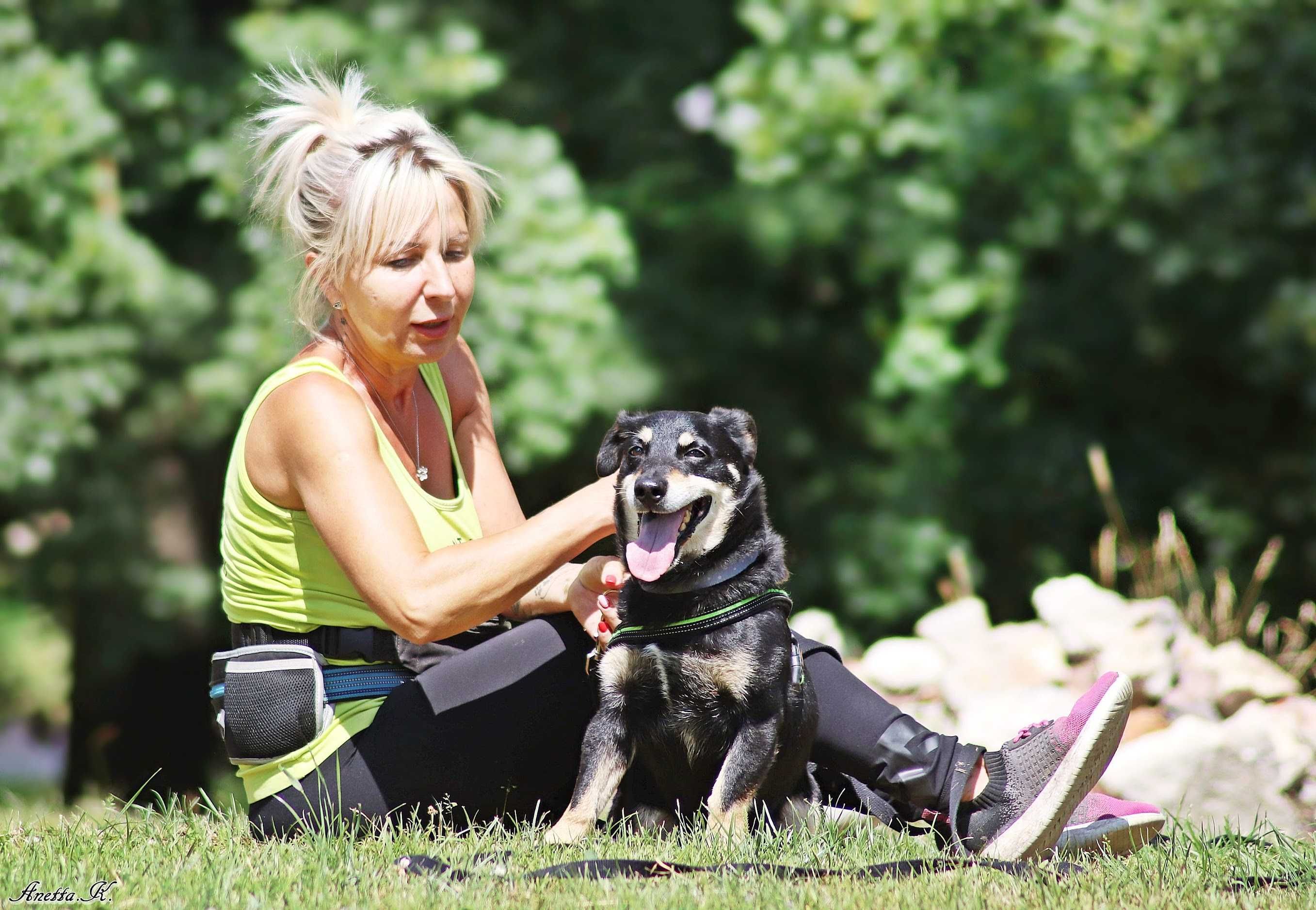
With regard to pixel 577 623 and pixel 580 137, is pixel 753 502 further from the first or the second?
pixel 580 137

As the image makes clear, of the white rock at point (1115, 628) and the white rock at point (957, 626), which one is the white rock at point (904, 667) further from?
the white rock at point (1115, 628)

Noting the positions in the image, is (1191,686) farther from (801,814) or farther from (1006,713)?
(801,814)

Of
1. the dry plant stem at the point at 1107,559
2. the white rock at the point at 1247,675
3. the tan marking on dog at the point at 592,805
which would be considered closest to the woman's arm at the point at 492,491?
the tan marking on dog at the point at 592,805

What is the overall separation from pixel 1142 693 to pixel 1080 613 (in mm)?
437

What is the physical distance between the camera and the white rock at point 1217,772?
3.64 metres

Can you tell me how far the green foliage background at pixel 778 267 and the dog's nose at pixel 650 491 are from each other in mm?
4247

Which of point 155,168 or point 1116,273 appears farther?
point 1116,273

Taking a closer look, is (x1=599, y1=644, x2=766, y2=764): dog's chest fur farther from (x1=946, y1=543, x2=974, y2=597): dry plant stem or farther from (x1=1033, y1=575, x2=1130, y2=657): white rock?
(x1=946, y1=543, x2=974, y2=597): dry plant stem

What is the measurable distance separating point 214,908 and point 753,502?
1440mm

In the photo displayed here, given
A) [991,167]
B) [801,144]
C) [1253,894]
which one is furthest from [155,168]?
[1253,894]

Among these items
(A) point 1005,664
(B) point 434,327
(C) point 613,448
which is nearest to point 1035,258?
(A) point 1005,664

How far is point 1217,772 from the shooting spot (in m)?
3.68

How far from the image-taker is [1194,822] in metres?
3.56

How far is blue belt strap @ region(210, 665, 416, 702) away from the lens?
2.96m
